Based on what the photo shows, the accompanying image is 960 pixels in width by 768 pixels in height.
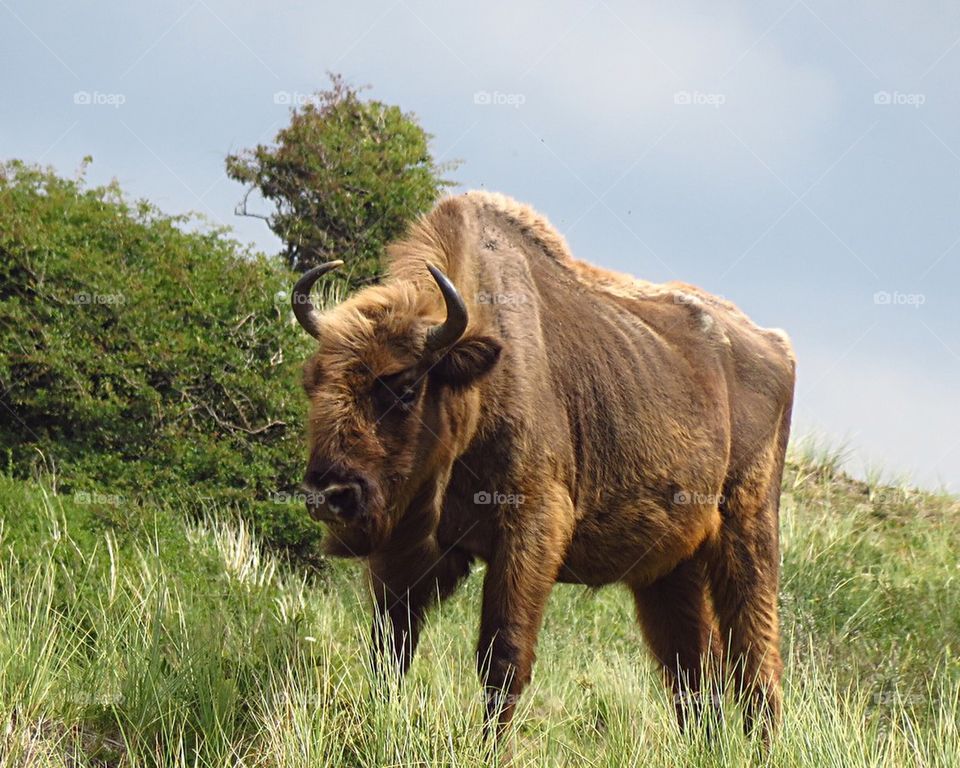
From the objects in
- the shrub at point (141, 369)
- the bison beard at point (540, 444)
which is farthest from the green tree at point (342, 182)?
the bison beard at point (540, 444)

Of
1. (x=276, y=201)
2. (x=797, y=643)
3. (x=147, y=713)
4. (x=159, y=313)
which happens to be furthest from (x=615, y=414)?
(x=276, y=201)

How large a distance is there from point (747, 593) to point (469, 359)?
302 centimetres

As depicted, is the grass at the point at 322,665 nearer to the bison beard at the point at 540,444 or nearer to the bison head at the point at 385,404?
the bison beard at the point at 540,444

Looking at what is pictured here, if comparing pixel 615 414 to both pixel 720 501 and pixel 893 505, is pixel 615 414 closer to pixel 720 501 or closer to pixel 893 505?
pixel 720 501

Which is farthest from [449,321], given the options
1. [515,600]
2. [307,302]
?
[515,600]

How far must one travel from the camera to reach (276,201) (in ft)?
53.0

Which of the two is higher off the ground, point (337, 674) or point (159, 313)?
point (159, 313)

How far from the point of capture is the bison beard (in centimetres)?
582

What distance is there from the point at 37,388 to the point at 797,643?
7269 mm

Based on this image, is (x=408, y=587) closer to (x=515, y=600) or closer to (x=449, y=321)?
(x=515, y=600)

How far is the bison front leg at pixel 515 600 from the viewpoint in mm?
5953

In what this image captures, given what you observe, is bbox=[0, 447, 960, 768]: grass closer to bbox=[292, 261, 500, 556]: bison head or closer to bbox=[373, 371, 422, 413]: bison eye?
bbox=[292, 261, 500, 556]: bison head

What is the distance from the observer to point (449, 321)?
18.9ft

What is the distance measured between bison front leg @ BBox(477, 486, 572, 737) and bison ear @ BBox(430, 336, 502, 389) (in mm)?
735
